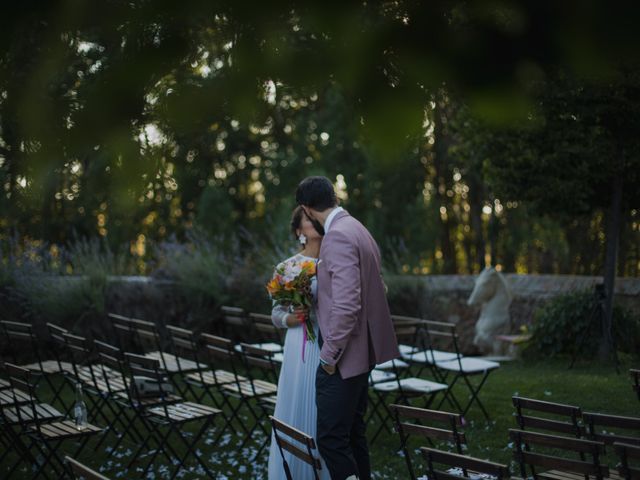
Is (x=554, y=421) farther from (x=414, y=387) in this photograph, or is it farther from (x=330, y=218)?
(x=414, y=387)

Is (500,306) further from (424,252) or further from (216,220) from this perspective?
(216,220)

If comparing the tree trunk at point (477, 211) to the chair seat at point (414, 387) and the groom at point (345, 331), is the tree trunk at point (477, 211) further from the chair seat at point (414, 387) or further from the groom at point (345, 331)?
the groom at point (345, 331)


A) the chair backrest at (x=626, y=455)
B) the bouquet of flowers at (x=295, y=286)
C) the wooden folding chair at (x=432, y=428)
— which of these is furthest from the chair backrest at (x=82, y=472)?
the chair backrest at (x=626, y=455)

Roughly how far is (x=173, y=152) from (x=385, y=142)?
16.8 inches

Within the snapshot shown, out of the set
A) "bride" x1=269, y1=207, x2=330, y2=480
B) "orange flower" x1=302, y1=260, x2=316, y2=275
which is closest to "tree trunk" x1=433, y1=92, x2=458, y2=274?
"bride" x1=269, y1=207, x2=330, y2=480

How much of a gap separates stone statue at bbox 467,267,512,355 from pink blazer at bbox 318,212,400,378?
273 inches

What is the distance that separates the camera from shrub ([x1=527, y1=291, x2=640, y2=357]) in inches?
359

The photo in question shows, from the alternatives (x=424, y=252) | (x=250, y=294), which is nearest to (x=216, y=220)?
(x=424, y=252)

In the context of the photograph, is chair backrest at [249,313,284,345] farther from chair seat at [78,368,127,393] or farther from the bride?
the bride

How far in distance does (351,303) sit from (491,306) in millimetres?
7425

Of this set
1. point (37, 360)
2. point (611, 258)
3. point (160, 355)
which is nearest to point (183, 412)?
point (160, 355)

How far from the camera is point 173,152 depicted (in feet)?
4.80

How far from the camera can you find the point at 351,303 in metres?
3.51

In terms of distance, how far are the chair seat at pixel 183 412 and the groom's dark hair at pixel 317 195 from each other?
79.2 inches
